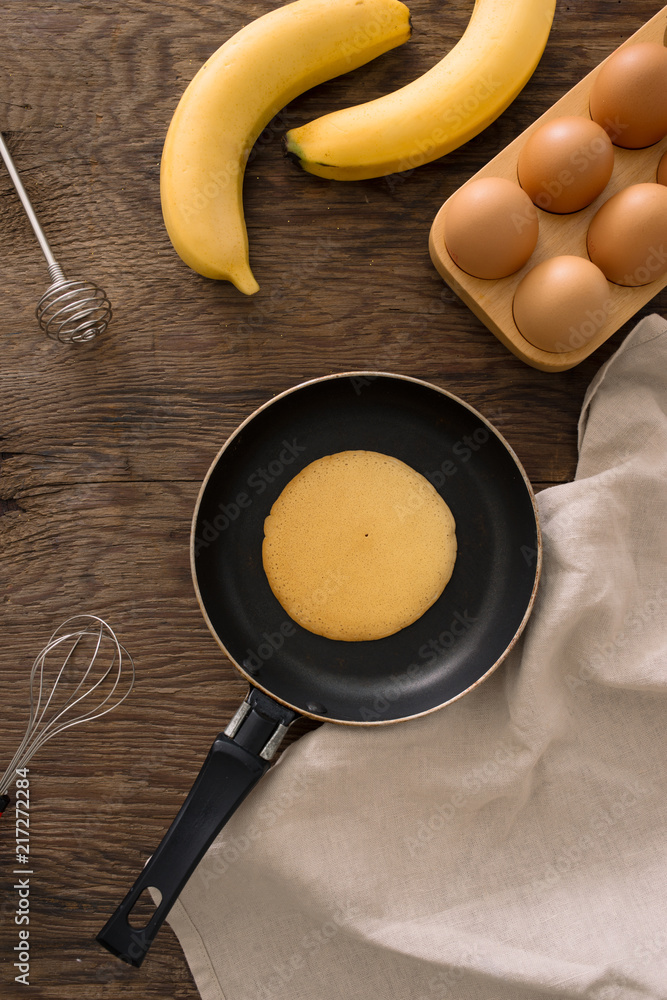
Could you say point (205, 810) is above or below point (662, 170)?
below

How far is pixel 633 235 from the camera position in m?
0.59

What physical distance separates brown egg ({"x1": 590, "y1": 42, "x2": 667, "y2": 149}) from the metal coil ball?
0.57 meters

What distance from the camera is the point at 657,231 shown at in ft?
1.91

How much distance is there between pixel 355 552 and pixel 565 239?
41 centimetres

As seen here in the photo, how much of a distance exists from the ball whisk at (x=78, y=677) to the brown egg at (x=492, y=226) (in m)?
0.57

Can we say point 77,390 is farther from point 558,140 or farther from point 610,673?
point 610,673

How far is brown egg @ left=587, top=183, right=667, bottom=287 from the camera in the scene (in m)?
0.58

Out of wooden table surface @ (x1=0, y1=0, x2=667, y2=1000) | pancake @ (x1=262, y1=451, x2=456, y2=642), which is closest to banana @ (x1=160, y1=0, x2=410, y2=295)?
wooden table surface @ (x1=0, y1=0, x2=667, y2=1000)

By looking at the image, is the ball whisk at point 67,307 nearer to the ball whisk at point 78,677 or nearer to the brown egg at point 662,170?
the ball whisk at point 78,677

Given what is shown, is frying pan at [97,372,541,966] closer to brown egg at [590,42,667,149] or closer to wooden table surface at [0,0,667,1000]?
wooden table surface at [0,0,667,1000]

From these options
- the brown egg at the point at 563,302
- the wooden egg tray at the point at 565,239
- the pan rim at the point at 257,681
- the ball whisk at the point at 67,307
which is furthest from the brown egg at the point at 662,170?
the ball whisk at the point at 67,307

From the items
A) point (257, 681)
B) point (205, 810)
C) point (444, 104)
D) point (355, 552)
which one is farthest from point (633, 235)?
point (205, 810)

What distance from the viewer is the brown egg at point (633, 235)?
0.58m

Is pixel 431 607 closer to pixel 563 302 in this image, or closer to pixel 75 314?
pixel 563 302
